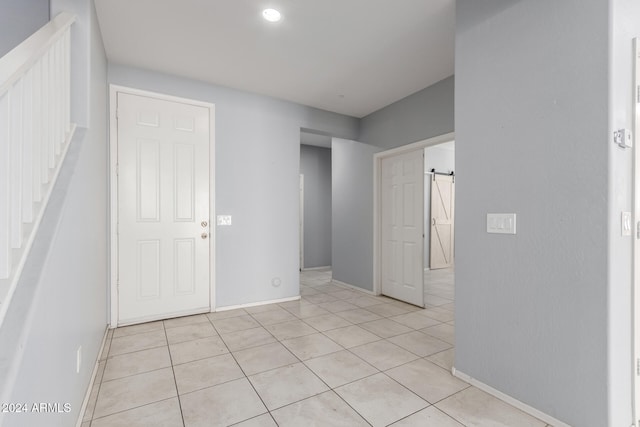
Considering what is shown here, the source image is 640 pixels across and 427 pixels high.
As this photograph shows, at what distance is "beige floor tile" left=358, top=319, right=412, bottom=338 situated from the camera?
2.95 meters

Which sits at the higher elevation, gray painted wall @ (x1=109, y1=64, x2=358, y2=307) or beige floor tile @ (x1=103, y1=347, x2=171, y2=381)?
gray painted wall @ (x1=109, y1=64, x2=358, y2=307)

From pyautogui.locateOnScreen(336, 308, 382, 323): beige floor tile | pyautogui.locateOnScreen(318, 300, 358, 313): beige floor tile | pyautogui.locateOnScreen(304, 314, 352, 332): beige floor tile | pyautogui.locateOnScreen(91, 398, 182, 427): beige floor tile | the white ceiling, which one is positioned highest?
the white ceiling

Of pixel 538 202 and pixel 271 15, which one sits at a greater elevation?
pixel 271 15

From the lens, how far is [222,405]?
182cm

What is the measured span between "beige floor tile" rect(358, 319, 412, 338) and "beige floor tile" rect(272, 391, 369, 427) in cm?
117

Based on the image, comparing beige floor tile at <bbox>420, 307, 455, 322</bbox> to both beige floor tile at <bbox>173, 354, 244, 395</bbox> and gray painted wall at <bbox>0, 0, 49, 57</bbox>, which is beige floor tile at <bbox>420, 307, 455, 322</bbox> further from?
gray painted wall at <bbox>0, 0, 49, 57</bbox>

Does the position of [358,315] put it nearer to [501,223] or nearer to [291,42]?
[501,223]

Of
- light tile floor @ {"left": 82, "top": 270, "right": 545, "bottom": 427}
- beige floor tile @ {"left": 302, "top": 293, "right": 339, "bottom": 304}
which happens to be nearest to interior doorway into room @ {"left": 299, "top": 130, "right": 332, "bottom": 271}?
beige floor tile @ {"left": 302, "top": 293, "right": 339, "bottom": 304}

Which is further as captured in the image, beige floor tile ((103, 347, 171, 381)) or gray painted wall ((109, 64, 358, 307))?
gray painted wall ((109, 64, 358, 307))

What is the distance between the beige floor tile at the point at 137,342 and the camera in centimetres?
256

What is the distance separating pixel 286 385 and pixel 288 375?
0.13 m

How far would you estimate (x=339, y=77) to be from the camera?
3320 millimetres

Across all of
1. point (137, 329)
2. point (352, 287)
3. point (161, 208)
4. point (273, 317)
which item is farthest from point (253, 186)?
point (352, 287)

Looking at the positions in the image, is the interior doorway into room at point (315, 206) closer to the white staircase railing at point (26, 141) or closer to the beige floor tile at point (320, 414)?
the beige floor tile at point (320, 414)
